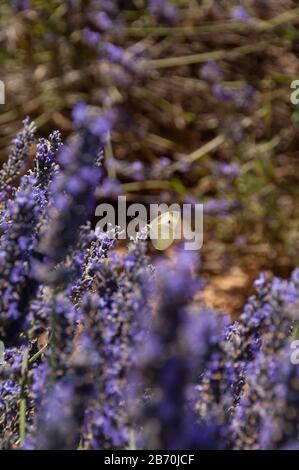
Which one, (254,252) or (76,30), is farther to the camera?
(76,30)

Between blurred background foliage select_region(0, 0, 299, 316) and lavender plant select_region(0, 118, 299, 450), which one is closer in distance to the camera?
lavender plant select_region(0, 118, 299, 450)

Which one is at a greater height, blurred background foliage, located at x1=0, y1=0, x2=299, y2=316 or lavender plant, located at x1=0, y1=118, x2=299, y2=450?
blurred background foliage, located at x1=0, y1=0, x2=299, y2=316

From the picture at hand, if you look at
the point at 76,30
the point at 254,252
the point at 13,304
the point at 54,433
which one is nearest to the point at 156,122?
the point at 76,30

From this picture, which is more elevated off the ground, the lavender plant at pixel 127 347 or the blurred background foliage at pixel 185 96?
the blurred background foliage at pixel 185 96

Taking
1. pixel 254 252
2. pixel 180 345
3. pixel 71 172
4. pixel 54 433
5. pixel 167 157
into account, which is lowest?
pixel 54 433

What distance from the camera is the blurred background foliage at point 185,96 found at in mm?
3709

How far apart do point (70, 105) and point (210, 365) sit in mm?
3041

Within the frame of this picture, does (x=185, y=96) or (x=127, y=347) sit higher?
(x=185, y=96)

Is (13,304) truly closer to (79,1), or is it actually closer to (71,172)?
(71,172)

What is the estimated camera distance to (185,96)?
14.1ft

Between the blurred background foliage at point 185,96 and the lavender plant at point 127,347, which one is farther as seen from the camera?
the blurred background foliage at point 185,96

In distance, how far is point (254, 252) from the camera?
3.73 m

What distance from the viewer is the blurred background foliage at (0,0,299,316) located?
146 inches

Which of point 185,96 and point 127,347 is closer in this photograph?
point 127,347
